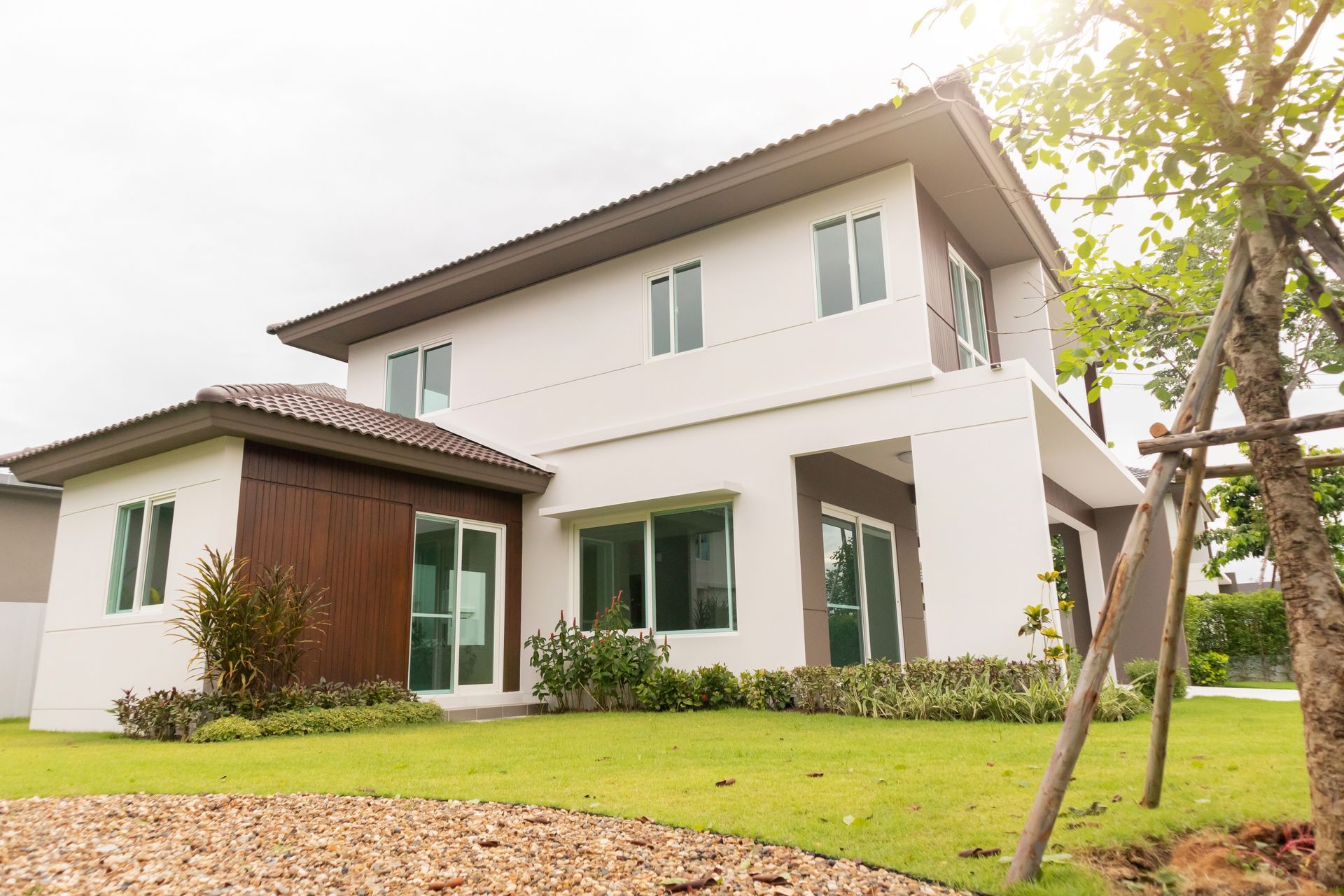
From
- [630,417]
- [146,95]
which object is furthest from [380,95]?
[630,417]

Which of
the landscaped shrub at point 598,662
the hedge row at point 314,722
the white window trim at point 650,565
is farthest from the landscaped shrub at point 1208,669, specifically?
the hedge row at point 314,722

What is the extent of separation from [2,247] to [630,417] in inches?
793

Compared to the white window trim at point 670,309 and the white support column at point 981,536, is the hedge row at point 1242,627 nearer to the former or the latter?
the white support column at point 981,536

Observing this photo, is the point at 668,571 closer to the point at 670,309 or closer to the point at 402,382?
the point at 670,309

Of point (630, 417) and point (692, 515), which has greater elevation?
point (630, 417)

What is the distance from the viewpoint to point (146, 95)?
1639 cm

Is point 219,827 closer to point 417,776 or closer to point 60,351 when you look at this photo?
point 417,776

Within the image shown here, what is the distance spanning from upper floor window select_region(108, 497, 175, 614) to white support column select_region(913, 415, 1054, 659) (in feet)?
27.2

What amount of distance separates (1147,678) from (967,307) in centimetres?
508

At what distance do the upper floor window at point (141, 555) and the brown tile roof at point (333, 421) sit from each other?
1.01 m

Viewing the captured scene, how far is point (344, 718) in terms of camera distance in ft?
27.7

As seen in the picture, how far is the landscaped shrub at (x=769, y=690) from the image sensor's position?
9312 mm

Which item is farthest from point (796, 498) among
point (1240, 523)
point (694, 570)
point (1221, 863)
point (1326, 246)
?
point (1240, 523)

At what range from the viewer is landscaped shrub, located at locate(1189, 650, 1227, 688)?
48.5 feet
